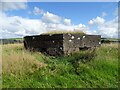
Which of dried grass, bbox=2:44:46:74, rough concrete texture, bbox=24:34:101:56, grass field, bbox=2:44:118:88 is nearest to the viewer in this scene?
grass field, bbox=2:44:118:88

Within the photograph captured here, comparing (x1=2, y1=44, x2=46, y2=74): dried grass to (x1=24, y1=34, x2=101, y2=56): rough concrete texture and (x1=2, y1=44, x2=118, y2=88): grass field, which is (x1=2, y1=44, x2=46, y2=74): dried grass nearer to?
(x1=2, y1=44, x2=118, y2=88): grass field

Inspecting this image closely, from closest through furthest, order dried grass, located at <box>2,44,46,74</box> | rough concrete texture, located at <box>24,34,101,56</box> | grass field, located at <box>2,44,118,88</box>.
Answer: grass field, located at <box>2,44,118,88</box> → dried grass, located at <box>2,44,46,74</box> → rough concrete texture, located at <box>24,34,101,56</box>

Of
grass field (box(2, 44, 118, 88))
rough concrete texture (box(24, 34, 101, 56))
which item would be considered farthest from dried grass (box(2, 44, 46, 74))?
rough concrete texture (box(24, 34, 101, 56))

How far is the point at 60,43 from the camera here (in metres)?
14.5

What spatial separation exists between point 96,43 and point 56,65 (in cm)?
678

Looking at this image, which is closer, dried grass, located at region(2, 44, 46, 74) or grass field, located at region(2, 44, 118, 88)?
grass field, located at region(2, 44, 118, 88)

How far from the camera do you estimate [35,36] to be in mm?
16203

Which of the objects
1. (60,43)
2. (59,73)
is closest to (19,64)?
(59,73)

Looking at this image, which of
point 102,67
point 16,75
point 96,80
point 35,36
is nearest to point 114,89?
point 96,80

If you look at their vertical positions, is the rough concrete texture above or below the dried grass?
above

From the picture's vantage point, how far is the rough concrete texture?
1446cm

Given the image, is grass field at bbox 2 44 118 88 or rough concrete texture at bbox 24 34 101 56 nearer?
grass field at bbox 2 44 118 88

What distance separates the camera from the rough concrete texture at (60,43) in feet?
47.4

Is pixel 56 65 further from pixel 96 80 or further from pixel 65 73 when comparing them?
pixel 96 80
